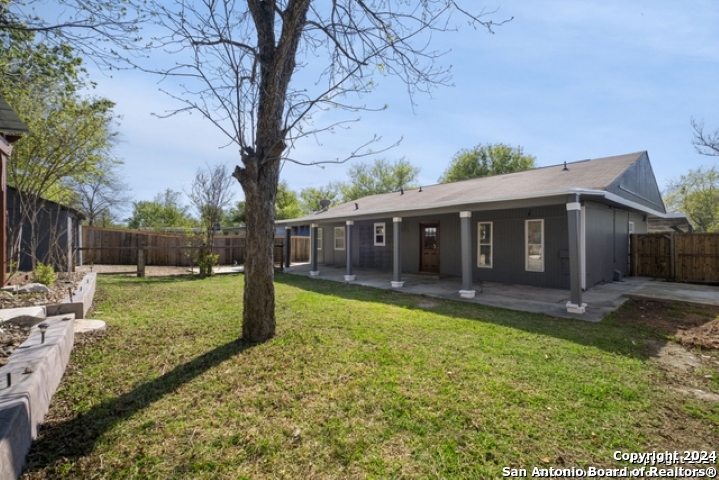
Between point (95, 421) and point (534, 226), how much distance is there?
9.28 meters

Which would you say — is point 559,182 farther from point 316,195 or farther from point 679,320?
point 316,195

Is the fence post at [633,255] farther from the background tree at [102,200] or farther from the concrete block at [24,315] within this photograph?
the background tree at [102,200]

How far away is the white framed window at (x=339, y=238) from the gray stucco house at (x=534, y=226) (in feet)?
8.13

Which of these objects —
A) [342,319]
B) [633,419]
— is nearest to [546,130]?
[342,319]

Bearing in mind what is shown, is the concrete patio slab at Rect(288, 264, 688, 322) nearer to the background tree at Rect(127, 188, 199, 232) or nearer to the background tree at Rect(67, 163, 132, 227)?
the background tree at Rect(67, 163, 132, 227)

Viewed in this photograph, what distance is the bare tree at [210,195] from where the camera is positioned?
39.0 feet

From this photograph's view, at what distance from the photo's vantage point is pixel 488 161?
31422 millimetres

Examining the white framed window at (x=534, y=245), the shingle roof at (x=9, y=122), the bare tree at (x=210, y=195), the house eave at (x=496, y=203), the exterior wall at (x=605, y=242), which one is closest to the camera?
the shingle roof at (x=9, y=122)

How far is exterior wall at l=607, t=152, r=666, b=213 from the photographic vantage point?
27.2 feet

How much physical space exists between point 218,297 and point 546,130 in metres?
13.2

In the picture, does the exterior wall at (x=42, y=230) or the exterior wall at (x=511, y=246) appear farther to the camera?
the exterior wall at (x=42, y=230)

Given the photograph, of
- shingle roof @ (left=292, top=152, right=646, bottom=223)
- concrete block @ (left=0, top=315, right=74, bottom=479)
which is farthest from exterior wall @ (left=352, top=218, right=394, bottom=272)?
concrete block @ (left=0, top=315, right=74, bottom=479)

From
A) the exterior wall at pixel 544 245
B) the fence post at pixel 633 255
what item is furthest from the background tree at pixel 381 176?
the fence post at pixel 633 255

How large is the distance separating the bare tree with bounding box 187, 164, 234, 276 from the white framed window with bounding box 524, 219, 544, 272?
1039cm
